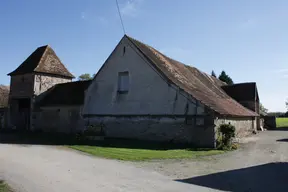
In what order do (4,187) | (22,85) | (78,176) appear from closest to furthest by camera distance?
(4,187) < (78,176) < (22,85)

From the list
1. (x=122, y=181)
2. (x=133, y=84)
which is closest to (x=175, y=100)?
(x=133, y=84)

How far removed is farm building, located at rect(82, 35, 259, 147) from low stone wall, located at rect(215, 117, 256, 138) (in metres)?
0.06

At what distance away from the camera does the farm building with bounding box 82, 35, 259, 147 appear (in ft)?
55.2

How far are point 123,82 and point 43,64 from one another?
12.4 meters

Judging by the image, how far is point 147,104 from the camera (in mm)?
19141

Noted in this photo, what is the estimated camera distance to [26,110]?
29.2 m

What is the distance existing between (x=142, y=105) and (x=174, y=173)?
10623 millimetres

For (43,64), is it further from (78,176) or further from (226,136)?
(78,176)

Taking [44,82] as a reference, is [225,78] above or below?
above

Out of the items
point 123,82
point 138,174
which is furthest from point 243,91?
point 138,174

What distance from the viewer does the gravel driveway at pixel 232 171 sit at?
25.2 feet

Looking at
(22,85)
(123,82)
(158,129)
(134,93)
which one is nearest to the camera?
(158,129)

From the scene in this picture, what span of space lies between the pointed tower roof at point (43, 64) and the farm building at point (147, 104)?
889cm

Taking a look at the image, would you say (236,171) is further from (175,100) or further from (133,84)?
(133,84)
